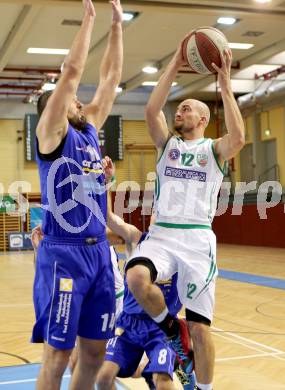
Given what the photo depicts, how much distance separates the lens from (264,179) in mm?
21688

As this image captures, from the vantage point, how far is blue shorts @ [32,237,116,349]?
2.96 metres

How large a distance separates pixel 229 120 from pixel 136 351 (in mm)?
1642

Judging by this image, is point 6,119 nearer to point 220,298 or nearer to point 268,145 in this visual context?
point 268,145

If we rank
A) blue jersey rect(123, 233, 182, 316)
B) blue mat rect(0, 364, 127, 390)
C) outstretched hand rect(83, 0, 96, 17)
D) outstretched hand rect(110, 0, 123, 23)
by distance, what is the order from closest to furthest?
outstretched hand rect(83, 0, 96, 17), outstretched hand rect(110, 0, 123, 23), blue jersey rect(123, 233, 182, 316), blue mat rect(0, 364, 127, 390)

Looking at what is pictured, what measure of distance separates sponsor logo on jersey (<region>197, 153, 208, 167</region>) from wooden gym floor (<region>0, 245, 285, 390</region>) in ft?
5.70

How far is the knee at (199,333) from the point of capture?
3.78 m

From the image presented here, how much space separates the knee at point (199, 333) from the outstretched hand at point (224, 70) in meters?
1.57

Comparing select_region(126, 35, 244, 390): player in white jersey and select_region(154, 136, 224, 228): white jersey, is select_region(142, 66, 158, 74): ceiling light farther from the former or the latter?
select_region(154, 136, 224, 228): white jersey

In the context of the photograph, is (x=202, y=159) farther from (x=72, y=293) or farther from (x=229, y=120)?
(x=72, y=293)

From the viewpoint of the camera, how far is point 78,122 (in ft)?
10.9

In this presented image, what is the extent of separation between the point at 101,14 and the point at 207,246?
387 inches

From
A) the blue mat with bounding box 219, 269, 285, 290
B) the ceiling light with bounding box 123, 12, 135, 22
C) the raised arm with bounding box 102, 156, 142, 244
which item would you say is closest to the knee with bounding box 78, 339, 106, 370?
the raised arm with bounding box 102, 156, 142, 244

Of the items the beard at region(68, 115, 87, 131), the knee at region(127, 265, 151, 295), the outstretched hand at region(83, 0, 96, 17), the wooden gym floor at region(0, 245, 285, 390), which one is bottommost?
the wooden gym floor at region(0, 245, 285, 390)

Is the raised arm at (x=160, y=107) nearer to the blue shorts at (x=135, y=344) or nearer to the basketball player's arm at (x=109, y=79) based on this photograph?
the basketball player's arm at (x=109, y=79)
